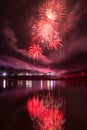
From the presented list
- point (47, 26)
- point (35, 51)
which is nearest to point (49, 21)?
point (47, 26)

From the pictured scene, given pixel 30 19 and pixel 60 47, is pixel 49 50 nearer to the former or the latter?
pixel 60 47

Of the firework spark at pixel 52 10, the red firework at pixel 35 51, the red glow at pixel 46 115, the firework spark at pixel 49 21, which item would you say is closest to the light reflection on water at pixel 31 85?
the red firework at pixel 35 51

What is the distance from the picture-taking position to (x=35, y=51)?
19.1 meters

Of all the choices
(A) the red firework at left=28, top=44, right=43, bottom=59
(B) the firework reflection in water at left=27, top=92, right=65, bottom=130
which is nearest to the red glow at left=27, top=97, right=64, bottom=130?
(B) the firework reflection in water at left=27, top=92, right=65, bottom=130

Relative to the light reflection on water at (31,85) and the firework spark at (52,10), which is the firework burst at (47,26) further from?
the light reflection on water at (31,85)

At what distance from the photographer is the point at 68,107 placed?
8492 millimetres

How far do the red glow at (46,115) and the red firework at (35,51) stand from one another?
31.3 ft

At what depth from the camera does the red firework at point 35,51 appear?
18.5m

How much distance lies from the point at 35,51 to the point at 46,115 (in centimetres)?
1203

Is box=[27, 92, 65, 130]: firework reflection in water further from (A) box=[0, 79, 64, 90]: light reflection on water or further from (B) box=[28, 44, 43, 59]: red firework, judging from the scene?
(B) box=[28, 44, 43, 59]: red firework

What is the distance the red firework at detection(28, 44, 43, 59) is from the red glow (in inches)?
376

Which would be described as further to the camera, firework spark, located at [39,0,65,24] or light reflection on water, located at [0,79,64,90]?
light reflection on water, located at [0,79,64,90]

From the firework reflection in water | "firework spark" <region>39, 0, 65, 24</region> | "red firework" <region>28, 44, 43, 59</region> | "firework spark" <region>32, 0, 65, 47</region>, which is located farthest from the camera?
"red firework" <region>28, 44, 43, 59</region>

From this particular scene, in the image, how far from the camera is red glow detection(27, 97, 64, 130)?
20.7 ft
